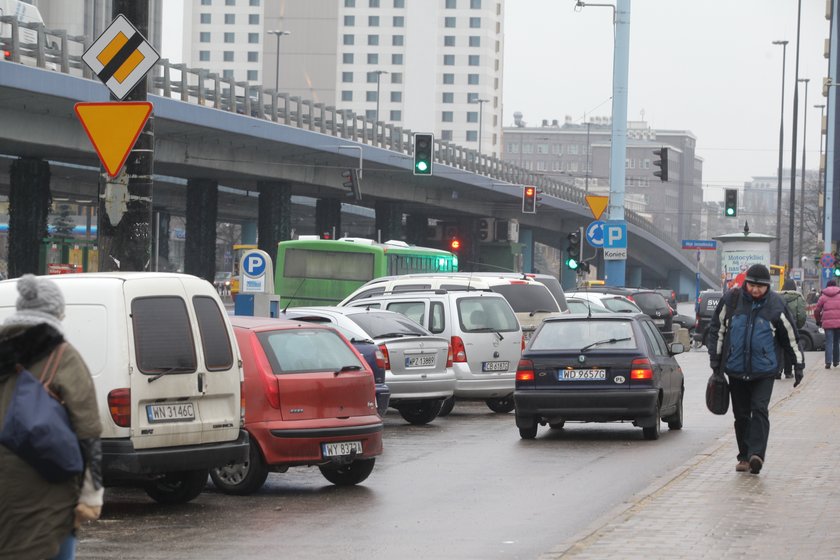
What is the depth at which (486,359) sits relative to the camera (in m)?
21.6

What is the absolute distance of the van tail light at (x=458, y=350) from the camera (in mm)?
21453

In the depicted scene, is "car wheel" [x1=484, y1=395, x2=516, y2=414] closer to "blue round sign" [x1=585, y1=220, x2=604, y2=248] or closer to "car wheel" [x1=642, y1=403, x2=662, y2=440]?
"car wheel" [x1=642, y1=403, x2=662, y2=440]

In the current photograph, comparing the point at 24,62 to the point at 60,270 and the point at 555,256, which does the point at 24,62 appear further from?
the point at 555,256

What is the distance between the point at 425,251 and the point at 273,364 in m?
33.9

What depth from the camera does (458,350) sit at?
845 inches

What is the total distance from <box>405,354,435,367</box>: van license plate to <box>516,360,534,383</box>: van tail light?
2140 mm

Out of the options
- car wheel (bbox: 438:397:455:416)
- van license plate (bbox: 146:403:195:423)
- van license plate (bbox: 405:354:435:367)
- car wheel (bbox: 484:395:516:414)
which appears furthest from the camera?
car wheel (bbox: 484:395:516:414)

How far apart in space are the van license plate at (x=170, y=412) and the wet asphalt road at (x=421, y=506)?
0.70m

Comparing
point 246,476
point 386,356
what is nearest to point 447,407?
point 386,356

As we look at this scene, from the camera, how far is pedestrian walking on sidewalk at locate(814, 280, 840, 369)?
3166cm

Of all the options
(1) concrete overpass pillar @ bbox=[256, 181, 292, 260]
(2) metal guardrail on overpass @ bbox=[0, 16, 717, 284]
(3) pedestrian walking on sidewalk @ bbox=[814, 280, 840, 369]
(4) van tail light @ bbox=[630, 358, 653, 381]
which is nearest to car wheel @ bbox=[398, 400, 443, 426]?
(4) van tail light @ bbox=[630, 358, 653, 381]

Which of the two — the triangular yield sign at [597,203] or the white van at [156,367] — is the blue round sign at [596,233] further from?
the white van at [156,367]

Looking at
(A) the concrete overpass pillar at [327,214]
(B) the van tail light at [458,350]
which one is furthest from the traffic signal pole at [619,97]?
(A) the concrete overpass pillar at [327,214]

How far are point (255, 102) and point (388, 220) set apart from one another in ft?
73.4
